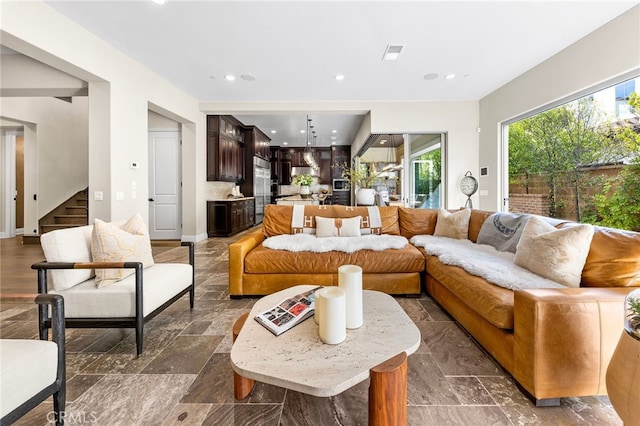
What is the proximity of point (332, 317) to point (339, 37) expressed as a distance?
321 cm

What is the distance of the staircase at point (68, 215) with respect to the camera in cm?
556

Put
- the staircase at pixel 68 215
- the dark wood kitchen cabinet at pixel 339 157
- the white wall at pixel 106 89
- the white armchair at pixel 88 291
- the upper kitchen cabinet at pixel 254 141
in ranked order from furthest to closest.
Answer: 1. the dark wood kitchen cabinet at pixel 339 157
2. the upper kitchen cabinet at pixel 254 141
3. the staircase at pixel 68 215
4. the white wall at pixel 106 89
5. the white armchair at pixel 88 291

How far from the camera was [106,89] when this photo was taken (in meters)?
3.38

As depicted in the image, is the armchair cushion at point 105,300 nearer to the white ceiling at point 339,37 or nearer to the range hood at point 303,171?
the white ceiling at point 339,37

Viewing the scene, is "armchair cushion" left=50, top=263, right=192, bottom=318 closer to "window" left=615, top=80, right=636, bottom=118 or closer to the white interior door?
the white interior door

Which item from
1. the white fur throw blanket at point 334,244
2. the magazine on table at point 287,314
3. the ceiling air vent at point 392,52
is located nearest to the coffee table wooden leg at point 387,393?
the magazine on table at point 287,314

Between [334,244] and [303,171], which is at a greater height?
[303,171]

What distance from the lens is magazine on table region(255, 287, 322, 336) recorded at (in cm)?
136

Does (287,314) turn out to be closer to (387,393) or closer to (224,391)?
(224,391)

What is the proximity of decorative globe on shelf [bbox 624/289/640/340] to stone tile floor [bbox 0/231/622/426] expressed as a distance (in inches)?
24.6

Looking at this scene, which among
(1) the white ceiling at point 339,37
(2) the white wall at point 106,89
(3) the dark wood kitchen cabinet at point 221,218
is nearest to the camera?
(2) the white wall at point 106,89

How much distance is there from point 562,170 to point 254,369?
14.9 ft

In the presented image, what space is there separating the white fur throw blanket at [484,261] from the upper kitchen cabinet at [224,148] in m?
4.63

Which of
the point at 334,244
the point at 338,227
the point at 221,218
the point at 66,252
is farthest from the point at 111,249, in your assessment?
the point at 221,218
